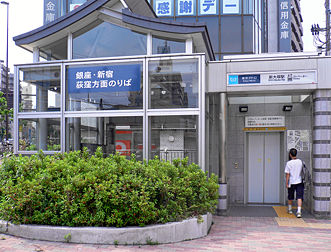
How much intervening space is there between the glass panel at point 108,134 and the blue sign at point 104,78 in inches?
30.0

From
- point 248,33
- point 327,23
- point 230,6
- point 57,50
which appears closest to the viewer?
point 57,50

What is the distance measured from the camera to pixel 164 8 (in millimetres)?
22906

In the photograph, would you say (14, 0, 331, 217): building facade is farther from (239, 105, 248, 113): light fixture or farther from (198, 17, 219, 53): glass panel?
(198, 17, 219, 53): glass panel

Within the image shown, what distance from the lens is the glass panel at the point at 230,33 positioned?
21.8 metres

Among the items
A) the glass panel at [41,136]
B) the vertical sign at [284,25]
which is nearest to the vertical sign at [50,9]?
the glass panel at [41,136]

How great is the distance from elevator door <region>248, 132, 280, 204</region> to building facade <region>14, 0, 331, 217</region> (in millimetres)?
1324

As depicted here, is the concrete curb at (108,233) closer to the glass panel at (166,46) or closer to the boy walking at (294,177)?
the boy walking at (294,177)

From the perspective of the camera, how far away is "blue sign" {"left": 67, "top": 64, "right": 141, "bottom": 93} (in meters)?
9.36

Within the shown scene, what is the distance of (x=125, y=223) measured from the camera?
649cm

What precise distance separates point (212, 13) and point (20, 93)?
49.0ft

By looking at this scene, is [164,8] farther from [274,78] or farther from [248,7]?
[274,78]

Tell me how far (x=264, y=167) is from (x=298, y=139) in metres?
1.31

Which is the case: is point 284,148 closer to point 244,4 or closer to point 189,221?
point 189,221

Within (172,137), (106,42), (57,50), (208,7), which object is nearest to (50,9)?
(208,7)
